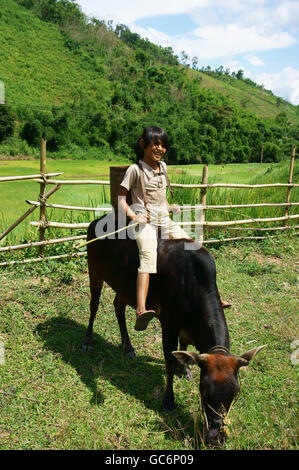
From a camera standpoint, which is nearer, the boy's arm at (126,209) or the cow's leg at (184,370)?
the boy's arm at (126,209)

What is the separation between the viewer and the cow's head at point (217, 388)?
222cm

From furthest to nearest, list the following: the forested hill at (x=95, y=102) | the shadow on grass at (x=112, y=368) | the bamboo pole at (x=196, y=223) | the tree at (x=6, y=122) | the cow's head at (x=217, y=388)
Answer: the forested hill at (x=95, y=102) → the tree at (x=6, y=122) → the bamboo pole at (x=196, y=223) → the shadow on grass at (x=112, y=368) → the cow's head at (x=217, y=388)

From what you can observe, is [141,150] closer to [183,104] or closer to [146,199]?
[146,199]

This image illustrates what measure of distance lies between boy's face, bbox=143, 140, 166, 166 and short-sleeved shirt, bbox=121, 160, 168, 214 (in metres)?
0.06

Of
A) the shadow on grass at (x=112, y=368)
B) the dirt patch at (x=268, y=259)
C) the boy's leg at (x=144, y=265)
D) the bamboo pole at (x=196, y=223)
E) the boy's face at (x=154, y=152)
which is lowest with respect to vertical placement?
the shadow on grass at (x=112, y=368)

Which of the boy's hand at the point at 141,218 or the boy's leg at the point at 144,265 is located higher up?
the boy's hand at the point at 141,218

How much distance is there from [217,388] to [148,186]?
162 centimetres

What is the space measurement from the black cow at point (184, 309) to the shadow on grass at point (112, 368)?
0.11 meters

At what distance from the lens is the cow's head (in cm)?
222

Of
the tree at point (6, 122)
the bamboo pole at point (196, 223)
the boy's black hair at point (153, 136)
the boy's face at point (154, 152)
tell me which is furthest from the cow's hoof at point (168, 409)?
the tree at point (6, 122)

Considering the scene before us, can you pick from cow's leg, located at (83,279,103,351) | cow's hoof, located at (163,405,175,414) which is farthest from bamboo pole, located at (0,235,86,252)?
cow's hoof, located at (163,405,175,414)

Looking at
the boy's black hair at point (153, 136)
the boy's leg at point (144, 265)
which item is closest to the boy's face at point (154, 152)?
the boy's black hair at point (153, 136)

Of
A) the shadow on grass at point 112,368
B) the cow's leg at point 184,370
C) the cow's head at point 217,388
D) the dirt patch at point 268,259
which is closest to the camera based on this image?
the cow's head at point 217,388

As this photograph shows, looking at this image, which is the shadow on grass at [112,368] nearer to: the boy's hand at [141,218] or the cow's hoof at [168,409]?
the cow's hoof at [168,409]
